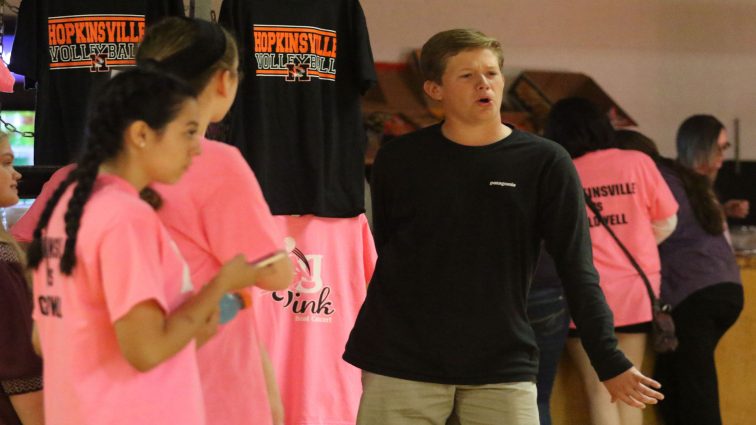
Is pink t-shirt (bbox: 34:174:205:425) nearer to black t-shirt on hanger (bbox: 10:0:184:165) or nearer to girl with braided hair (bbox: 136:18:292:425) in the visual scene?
girl with braided hair (bbox: 136:18:292:425)

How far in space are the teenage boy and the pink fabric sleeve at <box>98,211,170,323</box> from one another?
1.10 m

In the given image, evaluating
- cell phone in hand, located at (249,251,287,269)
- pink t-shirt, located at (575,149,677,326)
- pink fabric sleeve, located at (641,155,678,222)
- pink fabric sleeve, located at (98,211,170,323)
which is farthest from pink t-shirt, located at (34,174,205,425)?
pink fabric sleeve, located at (641,155,678,222)

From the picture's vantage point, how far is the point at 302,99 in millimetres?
3607

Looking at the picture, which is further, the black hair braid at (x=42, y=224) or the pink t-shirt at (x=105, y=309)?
the black hair braid at (x=42, y=224)

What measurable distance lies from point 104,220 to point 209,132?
1.75 m

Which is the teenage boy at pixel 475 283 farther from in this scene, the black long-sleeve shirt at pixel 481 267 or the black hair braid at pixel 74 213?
the black hair braid at pixel 74 213

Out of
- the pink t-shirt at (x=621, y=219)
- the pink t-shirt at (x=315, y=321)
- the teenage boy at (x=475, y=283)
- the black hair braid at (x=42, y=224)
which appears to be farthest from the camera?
the pink t-shirt at (x=621, y=219)

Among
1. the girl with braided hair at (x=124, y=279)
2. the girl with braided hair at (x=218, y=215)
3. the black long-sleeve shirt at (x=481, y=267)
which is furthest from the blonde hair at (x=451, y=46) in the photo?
the girl with braided hair at (x=124, y=279)

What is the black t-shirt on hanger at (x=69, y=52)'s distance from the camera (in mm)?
3508

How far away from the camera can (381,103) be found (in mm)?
5949

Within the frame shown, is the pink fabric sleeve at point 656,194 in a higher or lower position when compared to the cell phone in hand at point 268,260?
lower

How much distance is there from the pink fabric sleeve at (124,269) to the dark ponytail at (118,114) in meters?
0.12

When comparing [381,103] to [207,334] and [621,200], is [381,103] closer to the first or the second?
[621,200]

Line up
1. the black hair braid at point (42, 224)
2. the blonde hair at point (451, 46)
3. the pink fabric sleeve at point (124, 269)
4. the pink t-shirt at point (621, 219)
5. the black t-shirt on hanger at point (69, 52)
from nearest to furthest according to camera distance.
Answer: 1. the pink fabric sleeve at point (124, 269)
2. the black hair braid at point (42, 224)
3. the blonde hair at point (451, 46)
4. the black t-shirt on hanger at point (69, 52)
5. the pink t-shirt at point (621, 219)
